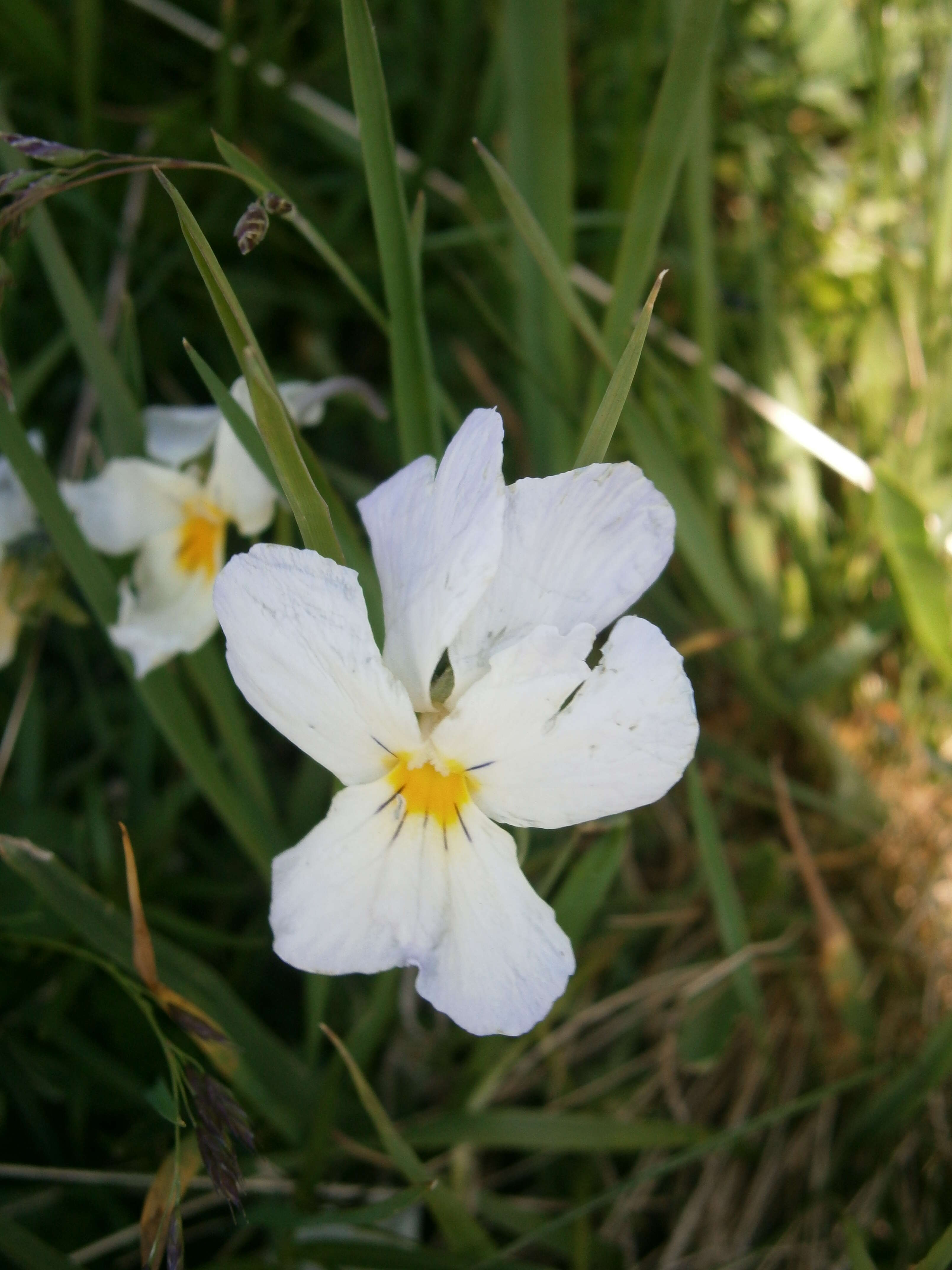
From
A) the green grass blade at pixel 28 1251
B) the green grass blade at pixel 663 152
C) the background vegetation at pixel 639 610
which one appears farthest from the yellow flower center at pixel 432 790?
the green grass blade at pixel 28 1251

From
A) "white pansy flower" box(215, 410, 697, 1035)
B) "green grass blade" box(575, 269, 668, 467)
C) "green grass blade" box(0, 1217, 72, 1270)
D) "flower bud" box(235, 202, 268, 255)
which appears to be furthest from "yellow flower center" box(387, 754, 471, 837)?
"green grass blade" box(0, 1217, 72, 1270)

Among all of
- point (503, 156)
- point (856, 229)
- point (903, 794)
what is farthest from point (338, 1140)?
point (856, 229)

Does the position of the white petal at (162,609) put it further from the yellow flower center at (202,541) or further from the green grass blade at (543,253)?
the green grass blade at (543,253)

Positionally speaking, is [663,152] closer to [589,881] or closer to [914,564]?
[914,564]

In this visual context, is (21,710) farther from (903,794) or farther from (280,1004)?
(903,794)

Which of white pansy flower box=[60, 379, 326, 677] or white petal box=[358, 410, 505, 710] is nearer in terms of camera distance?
white petal box=[358, 410, 505, 710]

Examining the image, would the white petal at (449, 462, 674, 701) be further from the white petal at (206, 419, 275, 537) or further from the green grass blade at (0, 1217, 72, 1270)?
the green grass blade at (0, 1217, 72, 1270)
